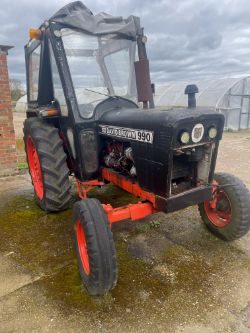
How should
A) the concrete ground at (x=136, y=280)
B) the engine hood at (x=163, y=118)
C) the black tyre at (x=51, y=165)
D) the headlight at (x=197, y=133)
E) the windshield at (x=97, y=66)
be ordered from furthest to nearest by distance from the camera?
1. the black tyre at (x=51, y=165)
2. the windshield at (x=97, y=66)
3. the headlight at (x=197, y=133)
4. the engine hood at (x=163, y=118)
5. the concrete ground at (x=136, y=280)

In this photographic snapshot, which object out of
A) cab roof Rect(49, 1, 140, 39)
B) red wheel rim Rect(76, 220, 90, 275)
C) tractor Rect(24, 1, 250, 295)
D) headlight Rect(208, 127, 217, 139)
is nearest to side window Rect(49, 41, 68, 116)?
tractor Rect(24, 1, 250, 295)

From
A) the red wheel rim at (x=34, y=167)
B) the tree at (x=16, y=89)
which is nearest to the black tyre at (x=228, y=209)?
the red wheel rim at (x=34, y=167)

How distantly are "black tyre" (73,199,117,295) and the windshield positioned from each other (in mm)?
1254

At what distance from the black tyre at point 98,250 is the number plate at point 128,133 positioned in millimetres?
740

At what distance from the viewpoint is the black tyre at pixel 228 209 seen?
3104mm

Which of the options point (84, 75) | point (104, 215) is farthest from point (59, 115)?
point (104, 215)

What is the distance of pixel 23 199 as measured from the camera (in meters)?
4.77

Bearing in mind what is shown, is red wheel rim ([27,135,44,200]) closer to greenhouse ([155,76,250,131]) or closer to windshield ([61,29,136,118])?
windshield ([61,29,136,118])

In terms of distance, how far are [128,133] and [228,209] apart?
145 centimetres

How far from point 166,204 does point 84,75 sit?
1.79m

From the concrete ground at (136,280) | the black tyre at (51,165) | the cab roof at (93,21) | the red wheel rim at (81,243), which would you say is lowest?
the concrete ground at (136,280)

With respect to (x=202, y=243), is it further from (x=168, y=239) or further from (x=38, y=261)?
(x=38, y=261)

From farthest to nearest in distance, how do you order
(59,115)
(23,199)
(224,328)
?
(23,199)
(59,115)
(224,328)

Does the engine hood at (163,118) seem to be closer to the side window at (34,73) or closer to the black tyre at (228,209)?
the black tyre at (228,209)
